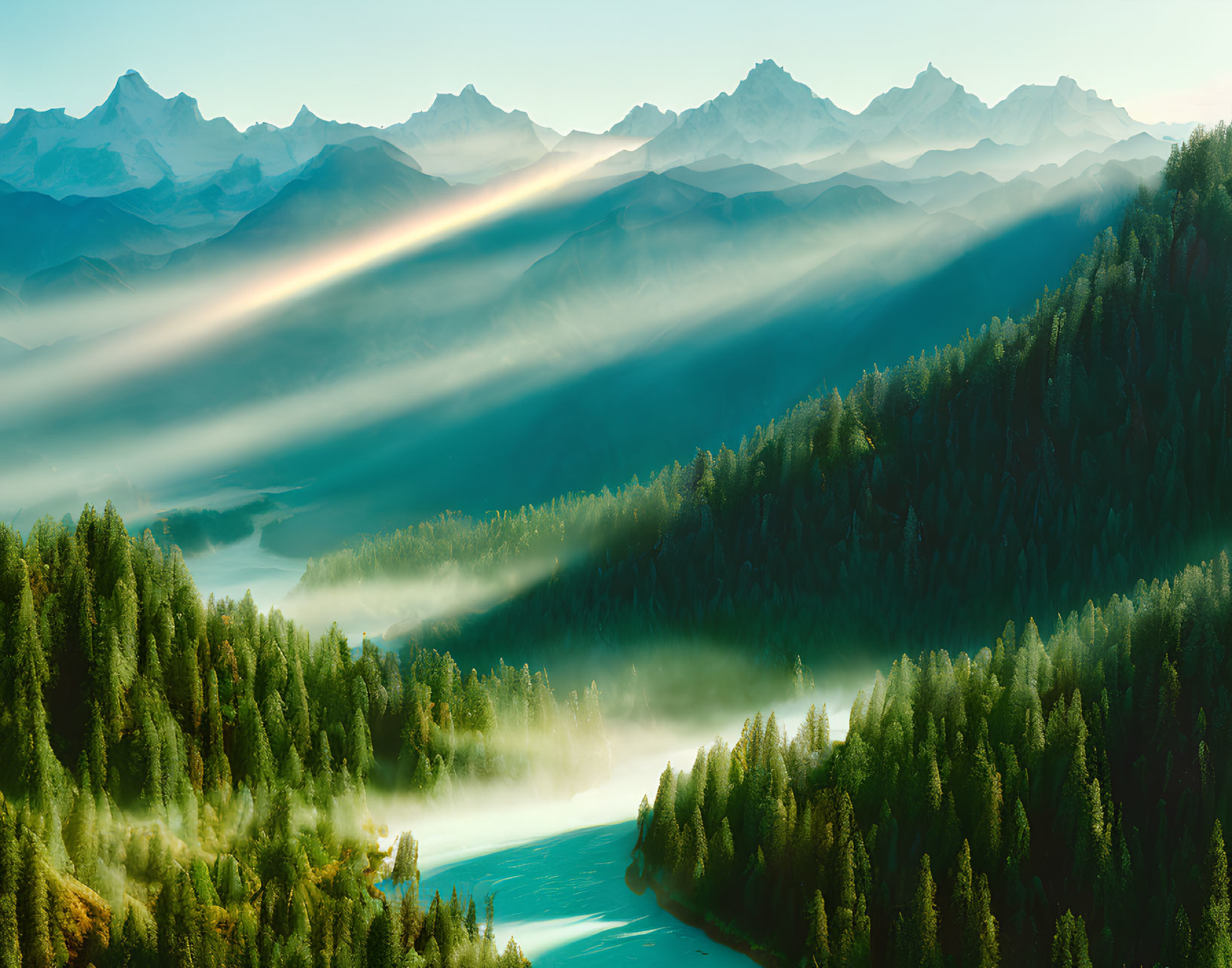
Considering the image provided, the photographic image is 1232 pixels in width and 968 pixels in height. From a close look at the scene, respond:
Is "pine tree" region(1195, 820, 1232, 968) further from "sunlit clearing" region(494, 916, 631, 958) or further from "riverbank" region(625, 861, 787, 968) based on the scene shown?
"sunlit clearing" region(494, 916, 631, 958)

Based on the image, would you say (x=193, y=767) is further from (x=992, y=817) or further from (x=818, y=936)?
(x=992, y=817)

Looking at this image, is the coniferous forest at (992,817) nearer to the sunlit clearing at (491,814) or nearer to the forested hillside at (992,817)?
the forested hillside at (992,817)

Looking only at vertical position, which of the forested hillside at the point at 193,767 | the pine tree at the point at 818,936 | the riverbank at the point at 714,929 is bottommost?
the riverbank at the point at 714,929

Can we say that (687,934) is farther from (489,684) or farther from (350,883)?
(489,684)

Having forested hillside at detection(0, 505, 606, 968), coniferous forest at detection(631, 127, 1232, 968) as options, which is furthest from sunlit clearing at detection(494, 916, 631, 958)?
forested hillside at detection(0, 505, 606, 968)

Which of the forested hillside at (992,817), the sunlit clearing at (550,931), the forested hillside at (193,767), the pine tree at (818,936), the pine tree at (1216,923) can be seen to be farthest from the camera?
the sunlit clearing at (550,931)

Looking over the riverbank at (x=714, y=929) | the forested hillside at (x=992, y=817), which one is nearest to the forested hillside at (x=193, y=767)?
the riverbank at (x=714, y=929)

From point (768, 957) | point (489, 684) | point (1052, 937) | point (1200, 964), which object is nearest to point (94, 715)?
point (768, 957)
